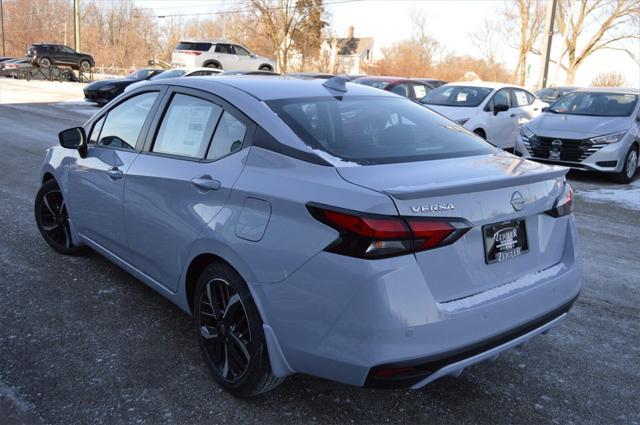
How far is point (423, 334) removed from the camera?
2264 millimetres

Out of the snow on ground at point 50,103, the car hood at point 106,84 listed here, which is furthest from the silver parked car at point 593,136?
the car hood at point 106,84

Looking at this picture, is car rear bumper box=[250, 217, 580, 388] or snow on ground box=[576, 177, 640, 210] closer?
car rear bumper box=[250, 217, 580, 388]

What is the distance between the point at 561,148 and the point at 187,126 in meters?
7.92

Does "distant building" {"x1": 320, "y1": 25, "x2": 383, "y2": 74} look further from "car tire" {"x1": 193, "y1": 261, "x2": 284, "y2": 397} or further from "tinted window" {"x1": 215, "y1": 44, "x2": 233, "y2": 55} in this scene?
"car tire" {"x1": 193, "y1": 261, "x2": 284, "y2": 397}

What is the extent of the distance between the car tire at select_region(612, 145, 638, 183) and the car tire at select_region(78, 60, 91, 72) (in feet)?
118

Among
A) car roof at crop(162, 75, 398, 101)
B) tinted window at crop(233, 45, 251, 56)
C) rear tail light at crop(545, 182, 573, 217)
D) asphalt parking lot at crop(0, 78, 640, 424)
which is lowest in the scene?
asphalt parking lot at crop(0, 78, 640, 424)

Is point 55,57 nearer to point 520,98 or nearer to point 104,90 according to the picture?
point 104,90

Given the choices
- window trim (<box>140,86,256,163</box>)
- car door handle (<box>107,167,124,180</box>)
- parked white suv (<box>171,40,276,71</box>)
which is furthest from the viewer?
parked white suv (<box>171,40,276,71</box>)

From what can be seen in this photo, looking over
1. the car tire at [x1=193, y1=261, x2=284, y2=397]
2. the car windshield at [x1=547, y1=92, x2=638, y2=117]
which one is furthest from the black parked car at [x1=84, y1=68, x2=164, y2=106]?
the car tire at [x1=193, y1=261, x2=284, y2=397]

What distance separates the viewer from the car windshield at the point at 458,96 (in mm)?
11727

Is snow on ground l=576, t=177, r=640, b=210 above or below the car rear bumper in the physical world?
below

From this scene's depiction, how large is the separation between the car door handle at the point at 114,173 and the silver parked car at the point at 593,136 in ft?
26.1

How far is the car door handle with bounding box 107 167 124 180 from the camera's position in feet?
12.2

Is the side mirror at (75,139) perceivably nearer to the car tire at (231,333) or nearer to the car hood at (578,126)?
the car tire at (231,333)
